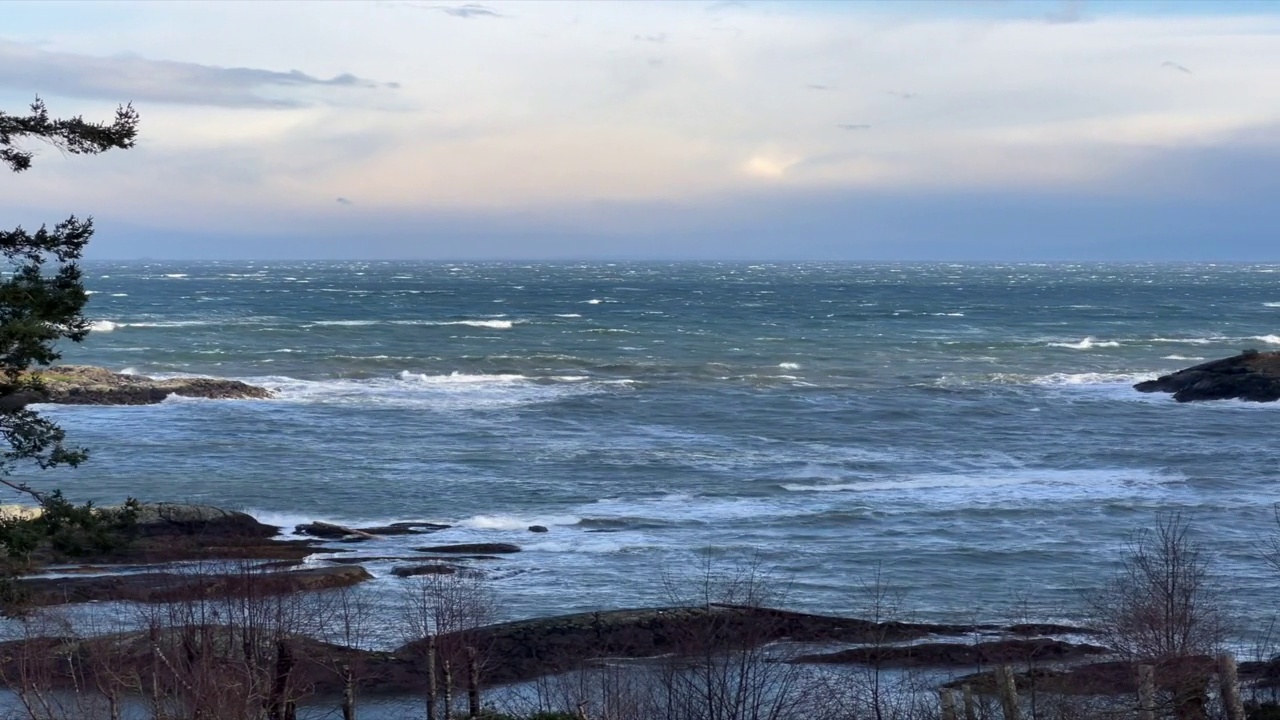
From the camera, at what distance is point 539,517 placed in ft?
111

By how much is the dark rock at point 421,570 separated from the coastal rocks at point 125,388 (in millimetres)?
32634

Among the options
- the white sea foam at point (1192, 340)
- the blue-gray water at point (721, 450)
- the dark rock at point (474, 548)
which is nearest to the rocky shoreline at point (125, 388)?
the blue-gray water at point (721, 450)

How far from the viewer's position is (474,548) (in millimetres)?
29750

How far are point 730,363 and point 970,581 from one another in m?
50.3

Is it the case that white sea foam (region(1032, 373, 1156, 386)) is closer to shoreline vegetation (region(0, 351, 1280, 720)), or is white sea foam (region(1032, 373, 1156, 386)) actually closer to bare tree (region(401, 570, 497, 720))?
shoreline vegetation (region(0, 351, 1280, 720))

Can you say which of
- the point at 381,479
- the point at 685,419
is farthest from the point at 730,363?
the point at 381,479

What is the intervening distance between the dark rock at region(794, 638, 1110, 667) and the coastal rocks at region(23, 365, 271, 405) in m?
42.2

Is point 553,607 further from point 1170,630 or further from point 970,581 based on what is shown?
point 1170,630

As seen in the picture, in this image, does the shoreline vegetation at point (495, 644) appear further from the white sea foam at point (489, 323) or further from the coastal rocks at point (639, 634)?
the white sea foam at point (489, 323)

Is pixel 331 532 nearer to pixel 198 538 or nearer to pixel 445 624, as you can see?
pixel 198 538

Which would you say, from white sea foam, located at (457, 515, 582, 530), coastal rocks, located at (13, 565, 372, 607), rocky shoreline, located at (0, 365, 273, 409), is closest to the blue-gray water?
white sea foam, located at (457, 515, 582, 530)

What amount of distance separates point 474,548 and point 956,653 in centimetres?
1219

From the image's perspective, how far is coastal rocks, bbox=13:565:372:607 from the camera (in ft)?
62.6

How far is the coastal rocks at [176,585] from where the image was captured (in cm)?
1909
